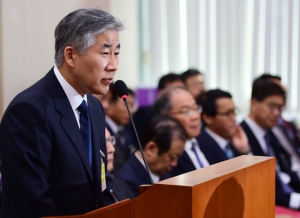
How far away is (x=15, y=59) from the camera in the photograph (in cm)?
382

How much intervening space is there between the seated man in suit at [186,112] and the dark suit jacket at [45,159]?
6.84 ft

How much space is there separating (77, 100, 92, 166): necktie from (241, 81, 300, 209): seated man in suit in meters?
2.63

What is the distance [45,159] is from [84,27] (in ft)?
1.51

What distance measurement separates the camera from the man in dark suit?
1.91 metres

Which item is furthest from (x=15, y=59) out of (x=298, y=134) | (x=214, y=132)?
(x=298, y=134)

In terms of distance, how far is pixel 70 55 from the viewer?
6.75 ft

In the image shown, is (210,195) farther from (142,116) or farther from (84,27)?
(142,116)

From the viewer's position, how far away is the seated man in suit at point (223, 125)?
460 centimetres

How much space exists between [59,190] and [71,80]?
39cm

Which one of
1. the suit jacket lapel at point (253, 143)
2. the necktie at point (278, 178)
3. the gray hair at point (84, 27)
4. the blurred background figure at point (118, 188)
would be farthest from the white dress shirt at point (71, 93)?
the suit jacket lapel at point (253, 143)

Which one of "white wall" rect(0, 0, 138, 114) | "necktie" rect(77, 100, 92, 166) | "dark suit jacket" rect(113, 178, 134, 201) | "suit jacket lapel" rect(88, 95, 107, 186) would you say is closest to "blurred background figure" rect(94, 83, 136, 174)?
"white wall" rect(0, 0, 138, 114)

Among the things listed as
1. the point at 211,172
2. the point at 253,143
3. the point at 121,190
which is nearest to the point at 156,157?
the point at 121,190

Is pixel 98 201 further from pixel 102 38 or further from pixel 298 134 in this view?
pixel 298 134

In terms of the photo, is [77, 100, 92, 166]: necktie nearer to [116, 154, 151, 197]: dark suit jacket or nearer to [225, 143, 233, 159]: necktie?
[116, 154, 151, 197]: dark suit jacket
